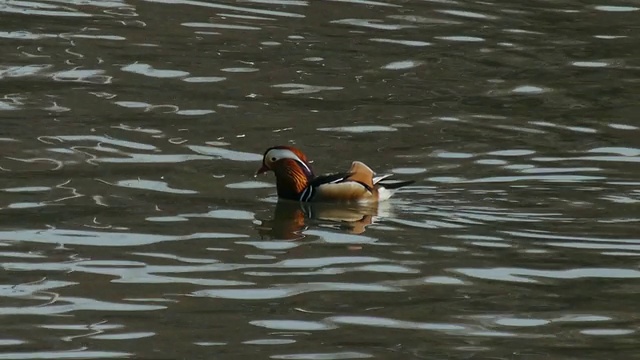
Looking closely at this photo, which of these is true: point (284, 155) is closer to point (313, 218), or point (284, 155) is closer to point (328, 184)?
point (328, 184)

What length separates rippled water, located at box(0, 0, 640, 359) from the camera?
8.90 m

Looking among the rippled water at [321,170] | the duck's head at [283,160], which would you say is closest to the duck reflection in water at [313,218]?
the rippled water at [321,170]

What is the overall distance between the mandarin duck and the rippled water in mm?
131

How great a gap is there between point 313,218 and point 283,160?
0.72 metres

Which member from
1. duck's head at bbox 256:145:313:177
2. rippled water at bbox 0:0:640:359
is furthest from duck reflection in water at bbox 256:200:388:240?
duck's head at bbox 256:145:313:177

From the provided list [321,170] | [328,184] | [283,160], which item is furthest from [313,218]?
[321,170]

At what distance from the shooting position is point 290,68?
1736 cm

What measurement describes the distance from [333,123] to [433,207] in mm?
3288

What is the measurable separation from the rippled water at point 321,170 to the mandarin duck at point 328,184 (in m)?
0.13

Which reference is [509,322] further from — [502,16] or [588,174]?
[502,16]

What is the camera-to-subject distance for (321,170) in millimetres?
13734

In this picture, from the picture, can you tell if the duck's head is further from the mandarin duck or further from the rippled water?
the rippled water

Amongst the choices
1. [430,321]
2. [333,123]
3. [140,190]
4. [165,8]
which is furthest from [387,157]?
[165,8]

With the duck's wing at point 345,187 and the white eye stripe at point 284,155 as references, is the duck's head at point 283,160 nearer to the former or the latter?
the white eye stripe at point 284,155
